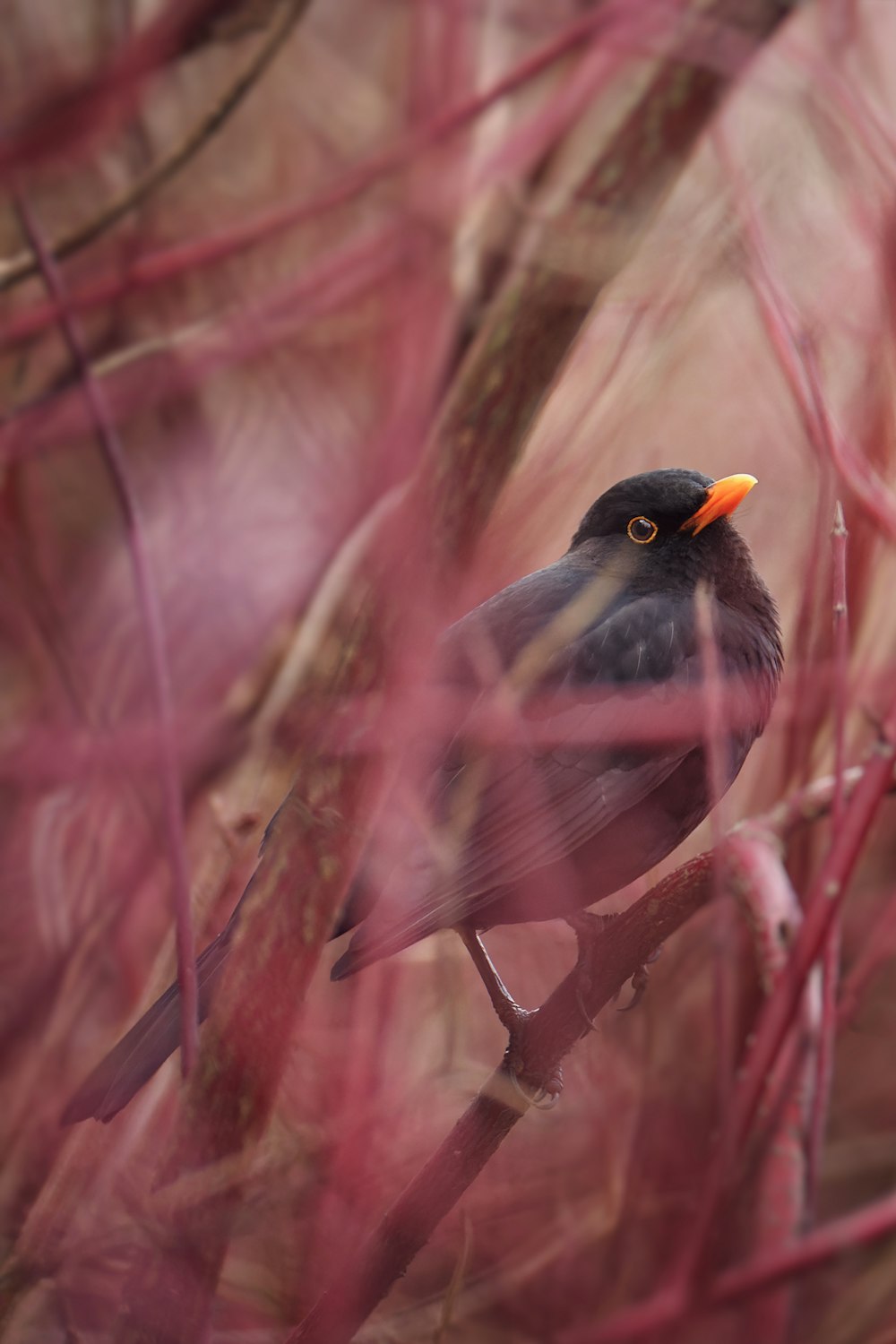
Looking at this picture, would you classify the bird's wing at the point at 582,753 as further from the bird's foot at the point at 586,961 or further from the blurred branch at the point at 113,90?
the blurred branch at the point at 113,90

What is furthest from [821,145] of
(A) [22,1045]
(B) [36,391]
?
(A) [22,1045]

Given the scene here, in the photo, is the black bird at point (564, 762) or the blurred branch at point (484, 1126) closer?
the blurred branch at point (484, 1126)

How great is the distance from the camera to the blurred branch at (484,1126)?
1.73 m

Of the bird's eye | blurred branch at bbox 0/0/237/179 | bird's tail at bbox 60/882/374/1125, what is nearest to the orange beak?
the bird's eye

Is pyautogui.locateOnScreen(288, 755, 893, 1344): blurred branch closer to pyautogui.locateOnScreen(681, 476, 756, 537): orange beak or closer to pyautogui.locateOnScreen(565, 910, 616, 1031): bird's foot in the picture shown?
pyautogui.locateOnScreen(565, 910, 616, 1031): bird's foot

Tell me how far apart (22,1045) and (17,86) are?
285cm

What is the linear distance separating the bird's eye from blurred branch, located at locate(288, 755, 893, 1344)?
0.82 m

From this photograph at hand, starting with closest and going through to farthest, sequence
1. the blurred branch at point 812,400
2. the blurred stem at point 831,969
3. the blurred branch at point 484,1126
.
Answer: the blurred stem at point 831,969
the blurred branch at point 812,400
the blurred branch at point 484,1126

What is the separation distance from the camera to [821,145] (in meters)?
2.86

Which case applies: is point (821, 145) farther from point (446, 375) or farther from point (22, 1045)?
point (22, 1045)

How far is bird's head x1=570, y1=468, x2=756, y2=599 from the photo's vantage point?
2.59m

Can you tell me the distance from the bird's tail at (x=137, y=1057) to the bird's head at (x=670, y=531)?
3.87 ft

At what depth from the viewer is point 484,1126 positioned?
1.84 m

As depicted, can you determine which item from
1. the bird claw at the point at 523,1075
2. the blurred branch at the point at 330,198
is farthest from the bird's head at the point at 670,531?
the bird claw at the point at 523,1075
